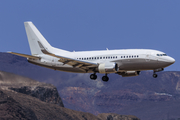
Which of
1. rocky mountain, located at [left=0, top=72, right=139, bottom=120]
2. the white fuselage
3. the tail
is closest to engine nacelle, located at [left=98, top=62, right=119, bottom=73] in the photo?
the white fuselage

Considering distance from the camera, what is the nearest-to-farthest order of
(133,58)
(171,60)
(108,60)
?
1. (171,60)
2. (133,58)
3. (108,60)

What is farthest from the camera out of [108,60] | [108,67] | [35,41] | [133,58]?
[35,41]

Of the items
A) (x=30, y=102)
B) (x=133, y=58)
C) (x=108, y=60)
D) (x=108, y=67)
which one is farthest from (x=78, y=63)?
(x=30, y=102)

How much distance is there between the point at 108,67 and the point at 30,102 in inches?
2073

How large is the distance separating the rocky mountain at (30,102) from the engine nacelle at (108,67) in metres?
33.2

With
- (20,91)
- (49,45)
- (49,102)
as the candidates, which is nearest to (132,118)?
(49,102)

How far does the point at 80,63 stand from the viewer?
77.9m

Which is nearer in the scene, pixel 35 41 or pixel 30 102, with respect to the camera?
pixel 35 41

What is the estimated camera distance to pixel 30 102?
401ft

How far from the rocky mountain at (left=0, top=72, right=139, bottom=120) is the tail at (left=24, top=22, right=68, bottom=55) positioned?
1744 cm

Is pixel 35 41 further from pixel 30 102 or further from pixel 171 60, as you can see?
pixel 30 102

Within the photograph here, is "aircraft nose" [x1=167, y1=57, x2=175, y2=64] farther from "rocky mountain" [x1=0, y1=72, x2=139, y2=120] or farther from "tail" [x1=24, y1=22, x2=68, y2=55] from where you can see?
"rocky mountain" [x1=0, y1=72, x2=139, y2=120]


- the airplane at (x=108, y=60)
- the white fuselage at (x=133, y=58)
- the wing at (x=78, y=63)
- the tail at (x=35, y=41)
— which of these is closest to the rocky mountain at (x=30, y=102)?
the tail at (x=35, y=41)

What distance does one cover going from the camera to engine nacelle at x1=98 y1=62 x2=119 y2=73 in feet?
247
